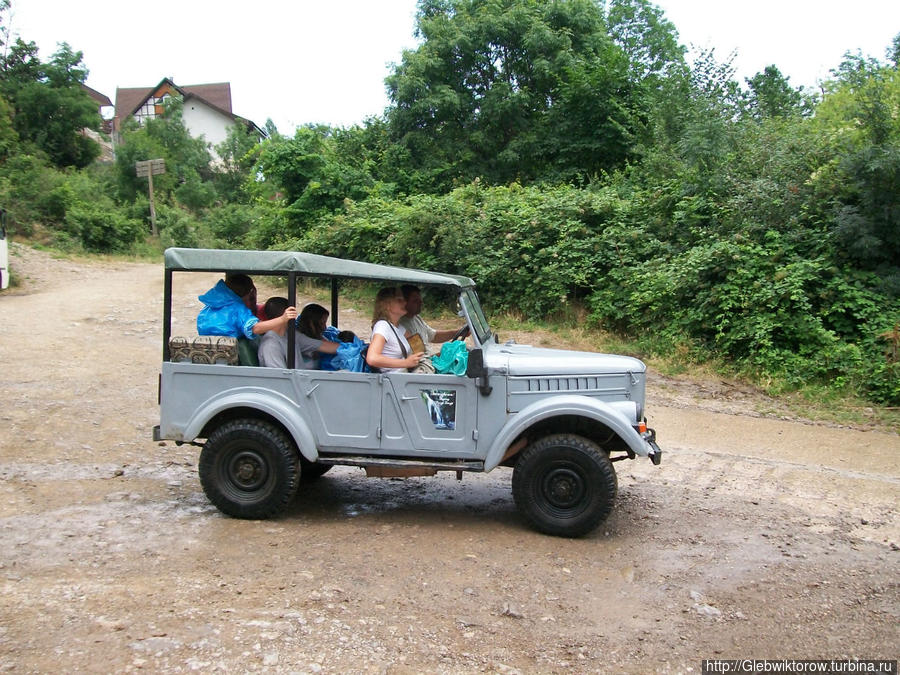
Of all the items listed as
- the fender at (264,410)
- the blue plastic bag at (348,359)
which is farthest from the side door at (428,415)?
the fender at (264,410)

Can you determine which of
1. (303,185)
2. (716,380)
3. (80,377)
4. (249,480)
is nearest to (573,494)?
(249,480)

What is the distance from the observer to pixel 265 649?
11.8 ft

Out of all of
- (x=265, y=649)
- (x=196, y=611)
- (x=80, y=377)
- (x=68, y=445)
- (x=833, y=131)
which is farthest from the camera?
(x=833, y=131)

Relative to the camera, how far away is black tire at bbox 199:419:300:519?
5.32 metres

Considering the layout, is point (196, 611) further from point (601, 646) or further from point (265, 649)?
point (601, 646)

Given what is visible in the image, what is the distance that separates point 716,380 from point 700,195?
391 cm

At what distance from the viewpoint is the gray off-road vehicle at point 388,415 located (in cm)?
518

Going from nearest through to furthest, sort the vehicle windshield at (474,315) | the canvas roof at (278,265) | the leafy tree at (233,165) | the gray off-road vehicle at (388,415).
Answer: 1. the gray off-road vehicle at (388,415)
2. the canvas roof at (278,265)
3. the vehicle windshield at (474,315)
4. the leafy tree at (233,165)

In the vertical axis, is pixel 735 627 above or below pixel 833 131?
below

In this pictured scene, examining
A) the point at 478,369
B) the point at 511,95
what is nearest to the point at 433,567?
the point at 478,369

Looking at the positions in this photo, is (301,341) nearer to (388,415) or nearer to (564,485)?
(388,415)

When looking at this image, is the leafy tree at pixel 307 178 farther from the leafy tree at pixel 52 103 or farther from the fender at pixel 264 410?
the leafy tree at pixel 52 103

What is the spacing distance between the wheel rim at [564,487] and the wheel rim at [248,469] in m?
1.96

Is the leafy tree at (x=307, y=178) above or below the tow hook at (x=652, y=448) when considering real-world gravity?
above
